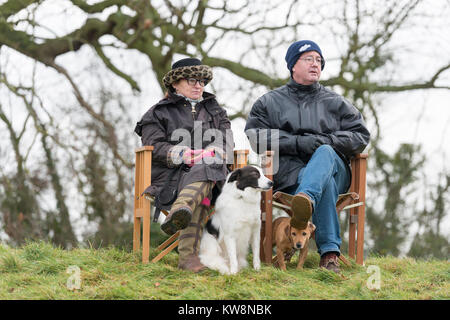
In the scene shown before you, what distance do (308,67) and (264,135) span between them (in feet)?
2.07

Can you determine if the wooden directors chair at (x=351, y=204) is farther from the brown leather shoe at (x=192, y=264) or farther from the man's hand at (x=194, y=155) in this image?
the brown leather shoe at (x=192, y=264)

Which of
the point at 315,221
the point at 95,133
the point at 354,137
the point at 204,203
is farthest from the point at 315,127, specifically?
the point at 95,133

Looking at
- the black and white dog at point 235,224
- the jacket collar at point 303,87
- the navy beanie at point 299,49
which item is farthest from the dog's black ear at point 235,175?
the navy beanie at point 299,49

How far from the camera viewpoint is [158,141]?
418cm

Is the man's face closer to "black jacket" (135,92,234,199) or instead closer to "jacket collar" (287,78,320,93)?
"jacket collar" (287,78,320,93)

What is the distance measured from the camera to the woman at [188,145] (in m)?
3.88

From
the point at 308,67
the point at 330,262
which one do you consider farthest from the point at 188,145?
the point at 330,262

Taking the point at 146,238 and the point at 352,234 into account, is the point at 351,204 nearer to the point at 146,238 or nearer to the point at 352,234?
the point at 352,234

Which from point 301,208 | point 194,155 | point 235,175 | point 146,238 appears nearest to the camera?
point 301,208

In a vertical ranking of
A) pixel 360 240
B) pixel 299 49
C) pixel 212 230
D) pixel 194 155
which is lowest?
pixel 360 240

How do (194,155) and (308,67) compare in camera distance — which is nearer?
(194,155)

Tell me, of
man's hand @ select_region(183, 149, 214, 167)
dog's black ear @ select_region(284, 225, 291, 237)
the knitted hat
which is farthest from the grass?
the knitted hat
